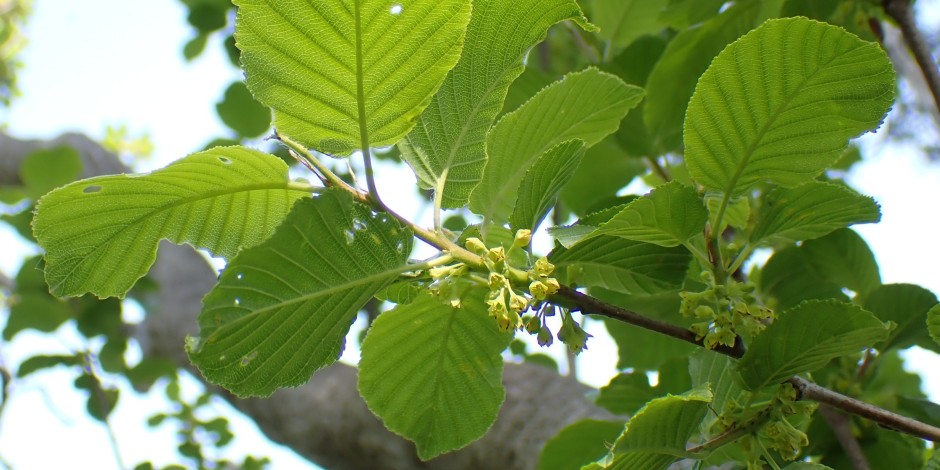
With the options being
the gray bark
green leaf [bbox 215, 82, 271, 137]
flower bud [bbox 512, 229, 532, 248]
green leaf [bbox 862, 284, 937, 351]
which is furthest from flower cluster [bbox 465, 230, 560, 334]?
green leaf [bbox 215, 82, 271, 137]

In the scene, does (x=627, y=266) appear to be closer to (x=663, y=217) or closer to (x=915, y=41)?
(x=663, y=217)

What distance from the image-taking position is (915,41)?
1338 millimetres

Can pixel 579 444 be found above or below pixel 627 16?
below

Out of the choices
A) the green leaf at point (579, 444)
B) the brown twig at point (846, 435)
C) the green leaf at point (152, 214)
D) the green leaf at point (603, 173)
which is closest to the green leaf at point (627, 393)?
the green leaf at point (579, 444)

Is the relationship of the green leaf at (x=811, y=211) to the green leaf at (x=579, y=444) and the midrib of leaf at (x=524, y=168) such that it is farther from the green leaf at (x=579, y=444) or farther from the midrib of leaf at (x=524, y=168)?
the green leaf at (x=579, y=444)

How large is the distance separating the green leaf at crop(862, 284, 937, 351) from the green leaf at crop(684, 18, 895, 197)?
54 cm

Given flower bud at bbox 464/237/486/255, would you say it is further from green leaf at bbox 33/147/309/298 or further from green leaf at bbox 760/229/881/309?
green leaf at bbox 760/229/881/309

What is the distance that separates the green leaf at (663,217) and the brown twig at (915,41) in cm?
71

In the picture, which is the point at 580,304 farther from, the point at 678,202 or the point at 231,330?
the point at 231,330

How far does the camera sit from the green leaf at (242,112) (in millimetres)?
2309

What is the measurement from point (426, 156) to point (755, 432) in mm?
508

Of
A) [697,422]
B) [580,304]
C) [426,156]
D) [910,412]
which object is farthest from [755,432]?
[910,412]

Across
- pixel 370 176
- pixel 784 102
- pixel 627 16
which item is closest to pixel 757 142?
pixel 784 102

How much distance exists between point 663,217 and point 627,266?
0.54 feet
